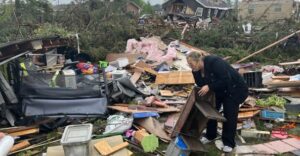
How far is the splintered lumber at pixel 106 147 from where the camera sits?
16.6 feet

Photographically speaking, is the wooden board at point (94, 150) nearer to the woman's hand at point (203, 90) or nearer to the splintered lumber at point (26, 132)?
the splintered lumber at point (26, 132)

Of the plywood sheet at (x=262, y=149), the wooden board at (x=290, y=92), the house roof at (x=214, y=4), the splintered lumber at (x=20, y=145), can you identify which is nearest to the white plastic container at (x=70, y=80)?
the splintered lumber at (x=20, y=145)

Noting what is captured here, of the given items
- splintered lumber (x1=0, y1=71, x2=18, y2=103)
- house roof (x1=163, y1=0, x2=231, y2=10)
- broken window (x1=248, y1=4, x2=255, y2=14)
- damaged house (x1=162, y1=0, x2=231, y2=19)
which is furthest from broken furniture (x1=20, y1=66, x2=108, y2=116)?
house roof (x1=163, y1=0, x2=231, y2=10)

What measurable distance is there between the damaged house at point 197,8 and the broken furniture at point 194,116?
2947 cm

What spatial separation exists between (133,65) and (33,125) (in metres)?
5.17

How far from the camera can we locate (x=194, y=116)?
4914 mm

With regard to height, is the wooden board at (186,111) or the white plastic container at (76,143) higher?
the wooden board at (186,111)

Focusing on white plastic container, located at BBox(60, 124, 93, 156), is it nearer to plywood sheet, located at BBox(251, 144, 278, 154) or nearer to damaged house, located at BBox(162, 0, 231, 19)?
plywood sheet, located at BBox(251, 144, 278, 154)

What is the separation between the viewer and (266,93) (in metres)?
8.20

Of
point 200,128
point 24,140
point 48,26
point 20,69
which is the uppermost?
point 48,26

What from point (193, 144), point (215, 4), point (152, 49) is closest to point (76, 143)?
point (193, 144)

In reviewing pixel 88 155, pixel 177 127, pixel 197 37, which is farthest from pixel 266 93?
pixel 197 37

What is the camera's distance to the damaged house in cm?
3372

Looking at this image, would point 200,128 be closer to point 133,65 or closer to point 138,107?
point 138,107
